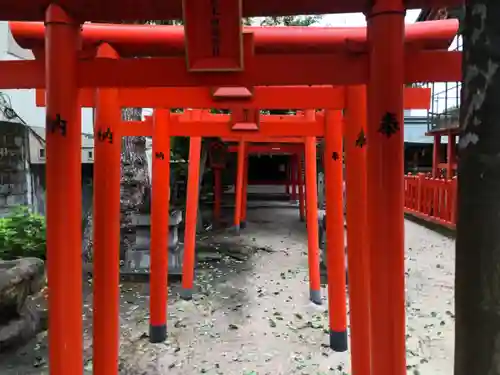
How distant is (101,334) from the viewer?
9.63 feet

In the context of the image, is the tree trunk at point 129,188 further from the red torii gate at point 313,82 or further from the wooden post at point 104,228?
the red torii gate at point 313,82

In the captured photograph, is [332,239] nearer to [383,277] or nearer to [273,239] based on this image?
[383,277]

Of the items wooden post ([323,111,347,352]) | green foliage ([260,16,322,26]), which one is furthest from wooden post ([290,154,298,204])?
wooden post ([323,111,347,352])

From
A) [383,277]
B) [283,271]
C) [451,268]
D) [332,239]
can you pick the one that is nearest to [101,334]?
[383,277]

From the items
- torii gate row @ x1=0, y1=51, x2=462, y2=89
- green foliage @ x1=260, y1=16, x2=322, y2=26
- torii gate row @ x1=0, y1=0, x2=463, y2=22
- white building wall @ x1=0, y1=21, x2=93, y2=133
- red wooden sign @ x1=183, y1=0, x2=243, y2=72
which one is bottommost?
torii gate row @ x1=0, y1=51, x2=462, y2=89

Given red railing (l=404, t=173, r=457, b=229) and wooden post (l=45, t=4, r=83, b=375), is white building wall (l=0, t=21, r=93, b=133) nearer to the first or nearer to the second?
wooden post (l=45, t=4, r=83, b=375)

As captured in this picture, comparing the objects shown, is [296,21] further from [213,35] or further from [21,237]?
[213,35]

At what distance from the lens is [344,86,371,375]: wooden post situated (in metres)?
3.22

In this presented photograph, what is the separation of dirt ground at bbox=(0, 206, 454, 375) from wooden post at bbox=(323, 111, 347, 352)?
0.87 feet

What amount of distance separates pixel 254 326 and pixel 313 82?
3702mm

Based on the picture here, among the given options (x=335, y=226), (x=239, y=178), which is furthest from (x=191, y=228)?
(x=239, y=178)

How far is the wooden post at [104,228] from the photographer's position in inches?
114

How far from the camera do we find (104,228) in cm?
292

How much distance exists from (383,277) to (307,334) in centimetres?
326
